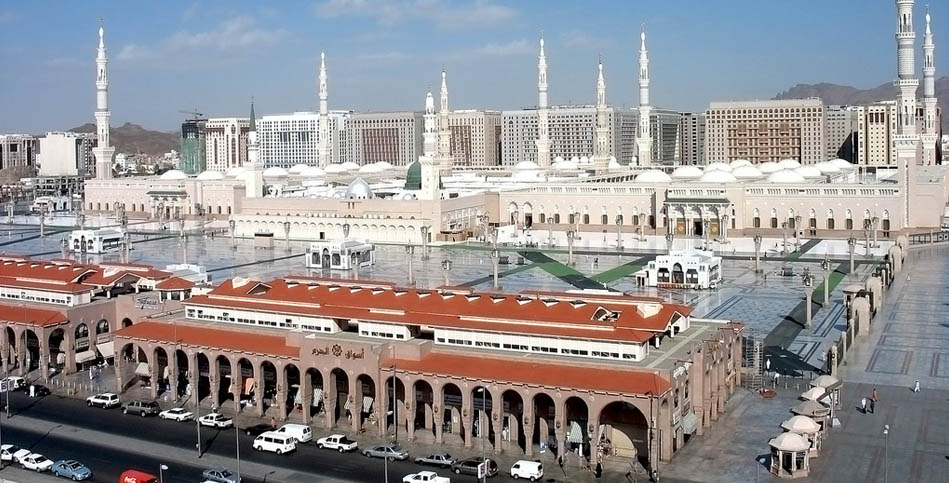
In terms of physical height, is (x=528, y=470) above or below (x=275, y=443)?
below

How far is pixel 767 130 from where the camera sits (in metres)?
133

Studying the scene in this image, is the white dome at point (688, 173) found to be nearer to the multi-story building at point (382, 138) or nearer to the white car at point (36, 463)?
the white car at point (36, 463)

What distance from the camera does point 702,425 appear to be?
23531 mm

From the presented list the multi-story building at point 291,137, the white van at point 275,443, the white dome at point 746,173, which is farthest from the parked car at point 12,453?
the multi-story building at point 291,137

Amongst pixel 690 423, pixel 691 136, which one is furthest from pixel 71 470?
pixel 691 136

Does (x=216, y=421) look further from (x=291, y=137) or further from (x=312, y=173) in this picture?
(x=291, y=137)

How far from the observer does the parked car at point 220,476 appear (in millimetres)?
20250

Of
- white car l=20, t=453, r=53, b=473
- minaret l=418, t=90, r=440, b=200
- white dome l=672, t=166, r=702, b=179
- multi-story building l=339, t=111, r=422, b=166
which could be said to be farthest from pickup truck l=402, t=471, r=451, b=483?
multi-story building l=339, t=111, r=422, b=166

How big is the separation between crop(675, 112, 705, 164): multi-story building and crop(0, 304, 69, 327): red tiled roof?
442ft

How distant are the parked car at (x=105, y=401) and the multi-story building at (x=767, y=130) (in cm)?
11457

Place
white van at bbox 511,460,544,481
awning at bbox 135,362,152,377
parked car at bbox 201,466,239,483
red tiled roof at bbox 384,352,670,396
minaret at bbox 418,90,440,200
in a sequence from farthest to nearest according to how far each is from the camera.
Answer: minaret at bbox 418,90,440,200 < awning at bbox 135,362,152,377 < red tiled roof at bbox 384,352,670,396 < white van at bbox 511,460,544,481 < parked car at bbox 201,466,239,483

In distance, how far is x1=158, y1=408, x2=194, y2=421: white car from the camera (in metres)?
25.1

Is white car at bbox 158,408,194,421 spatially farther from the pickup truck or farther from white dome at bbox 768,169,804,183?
white dome at bbox 768,169,804,183

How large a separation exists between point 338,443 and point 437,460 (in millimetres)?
2467
